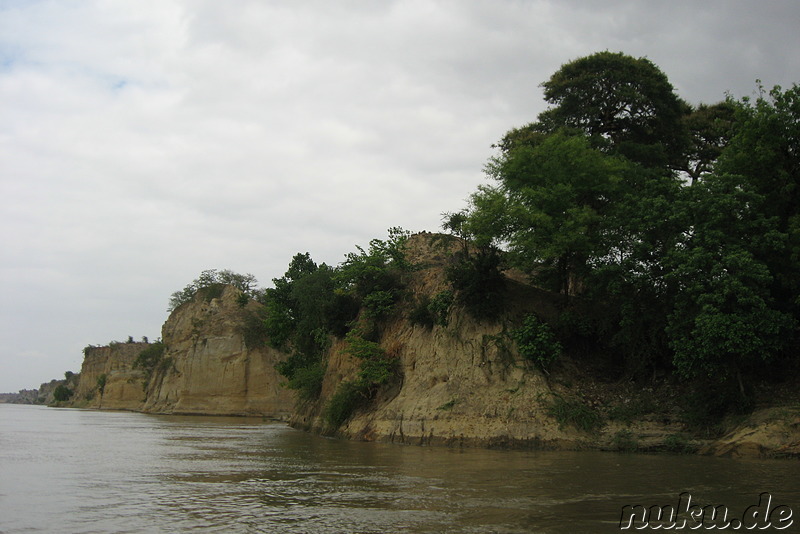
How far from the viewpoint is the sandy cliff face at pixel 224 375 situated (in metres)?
70.9

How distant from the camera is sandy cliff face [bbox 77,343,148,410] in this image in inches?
3723

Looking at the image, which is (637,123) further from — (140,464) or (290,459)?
(140,464)

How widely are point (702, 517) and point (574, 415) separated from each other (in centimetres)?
1391

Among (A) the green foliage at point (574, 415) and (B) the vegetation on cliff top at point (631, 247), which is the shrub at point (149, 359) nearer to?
(B) the vegetation on cliff top at point (631, 247)

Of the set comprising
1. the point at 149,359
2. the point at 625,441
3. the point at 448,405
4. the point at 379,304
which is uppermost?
the point at 379,304

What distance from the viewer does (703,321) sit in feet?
67.9

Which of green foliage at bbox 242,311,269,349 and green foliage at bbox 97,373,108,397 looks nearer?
green foliage at bbox 242,311,269,349

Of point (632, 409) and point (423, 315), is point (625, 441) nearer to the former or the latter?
point (632, 409)

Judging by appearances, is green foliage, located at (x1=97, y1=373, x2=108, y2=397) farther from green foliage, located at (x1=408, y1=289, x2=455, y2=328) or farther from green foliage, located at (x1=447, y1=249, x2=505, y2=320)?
green foliage, located at (x1=447, y1=249, x2=505, y2=320)

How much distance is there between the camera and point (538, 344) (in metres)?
26.3

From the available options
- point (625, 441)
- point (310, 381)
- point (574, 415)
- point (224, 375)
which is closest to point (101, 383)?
point (224, 375)

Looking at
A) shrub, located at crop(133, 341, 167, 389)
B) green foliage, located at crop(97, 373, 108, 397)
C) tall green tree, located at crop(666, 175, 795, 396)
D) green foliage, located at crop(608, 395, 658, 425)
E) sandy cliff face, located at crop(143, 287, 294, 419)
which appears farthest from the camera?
green foliage, located at crop(97, 373, 108, 397)

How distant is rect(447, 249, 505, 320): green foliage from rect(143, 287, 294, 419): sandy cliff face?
44.2 metres

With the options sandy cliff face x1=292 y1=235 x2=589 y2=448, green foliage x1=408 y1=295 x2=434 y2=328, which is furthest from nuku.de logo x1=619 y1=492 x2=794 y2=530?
green foliage x1=408 y1=295 x2=434 y2=328
